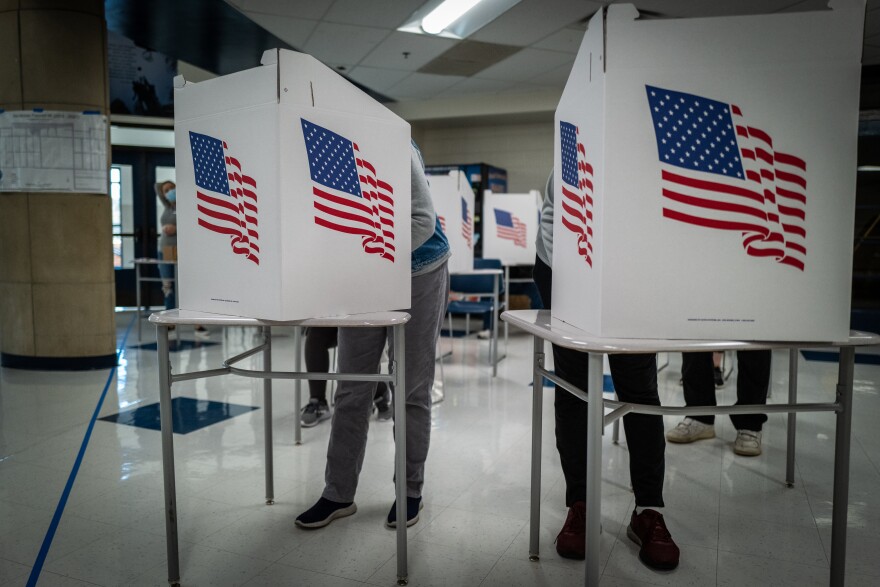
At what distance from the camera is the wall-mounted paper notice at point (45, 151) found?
12.0 ft

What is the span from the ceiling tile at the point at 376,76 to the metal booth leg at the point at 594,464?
575 centimetres

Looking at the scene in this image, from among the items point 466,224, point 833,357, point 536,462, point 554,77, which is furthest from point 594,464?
point 554,77

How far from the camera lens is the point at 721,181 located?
1019 millimetres

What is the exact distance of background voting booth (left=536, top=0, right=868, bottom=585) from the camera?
0.99 metres

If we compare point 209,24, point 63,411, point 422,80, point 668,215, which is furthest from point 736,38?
point 422,80

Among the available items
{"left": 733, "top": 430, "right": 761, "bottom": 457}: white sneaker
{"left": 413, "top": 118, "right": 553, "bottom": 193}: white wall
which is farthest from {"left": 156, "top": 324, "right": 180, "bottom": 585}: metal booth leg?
{"left": 413, "top": 118, "right": 553, "bottom": 193}: white wall

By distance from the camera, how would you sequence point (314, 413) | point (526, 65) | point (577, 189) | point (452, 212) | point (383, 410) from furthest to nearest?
1. point (526, 65)
2. point (452, 212)
3. point (383, 410)
4. point (314, 413)
5. point (577, 189)

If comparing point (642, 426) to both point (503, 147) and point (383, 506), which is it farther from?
point (503, 147)

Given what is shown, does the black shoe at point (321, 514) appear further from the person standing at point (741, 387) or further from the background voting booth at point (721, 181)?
the person standing at point (741, 387)

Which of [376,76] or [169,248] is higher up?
[376,76]

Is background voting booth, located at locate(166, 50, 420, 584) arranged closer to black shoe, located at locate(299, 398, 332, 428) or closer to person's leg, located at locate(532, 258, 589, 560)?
person's leg, located at locate(532, 258, 589, 560)

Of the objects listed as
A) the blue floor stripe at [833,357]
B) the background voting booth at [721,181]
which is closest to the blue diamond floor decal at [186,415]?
the background voting booth at [721,181]

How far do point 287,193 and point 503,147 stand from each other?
715 cm

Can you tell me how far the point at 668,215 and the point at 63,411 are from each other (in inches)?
116
